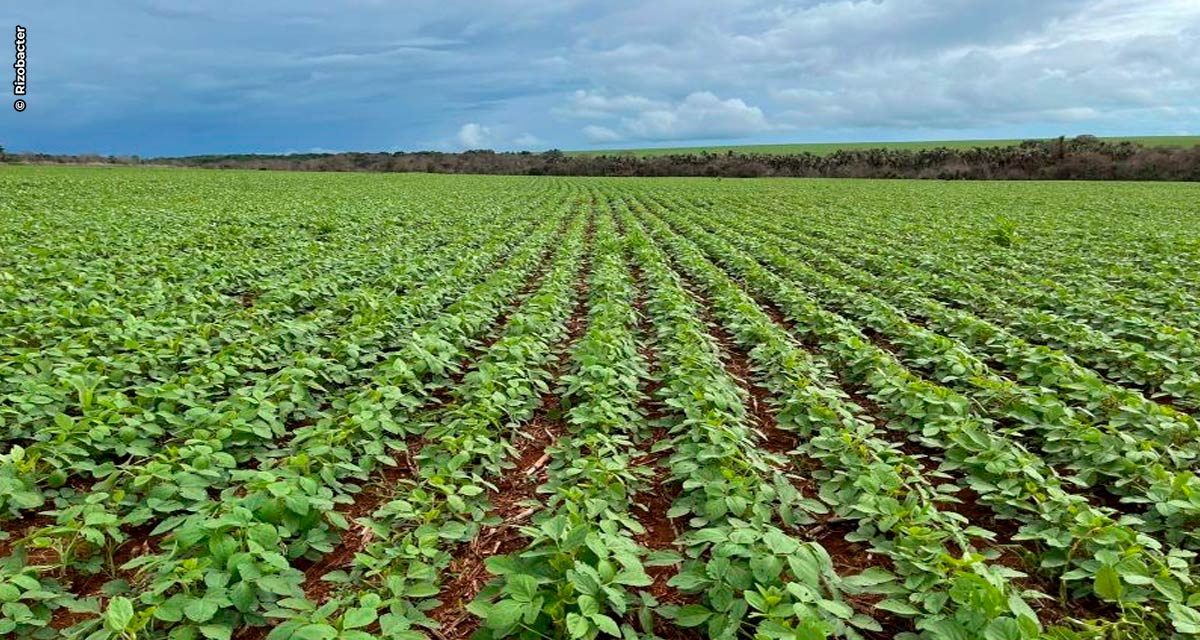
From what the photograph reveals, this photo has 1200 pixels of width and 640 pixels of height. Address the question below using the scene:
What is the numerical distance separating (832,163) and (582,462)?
8405 cm

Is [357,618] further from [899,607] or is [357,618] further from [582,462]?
[899,607]

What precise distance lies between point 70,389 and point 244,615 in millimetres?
3076

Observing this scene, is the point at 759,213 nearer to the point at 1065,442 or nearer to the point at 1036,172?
the point at 1065,442

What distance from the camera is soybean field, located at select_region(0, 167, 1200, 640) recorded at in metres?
2.72

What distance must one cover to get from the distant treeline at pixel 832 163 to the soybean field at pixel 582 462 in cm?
6902

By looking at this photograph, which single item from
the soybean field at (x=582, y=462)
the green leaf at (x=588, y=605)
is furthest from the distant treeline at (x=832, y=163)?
the green leaf at (x=588, y=605)

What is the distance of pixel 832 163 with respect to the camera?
7981cm

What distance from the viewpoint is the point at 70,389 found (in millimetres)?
4586

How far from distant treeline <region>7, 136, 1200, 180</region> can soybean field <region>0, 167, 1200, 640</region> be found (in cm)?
6902

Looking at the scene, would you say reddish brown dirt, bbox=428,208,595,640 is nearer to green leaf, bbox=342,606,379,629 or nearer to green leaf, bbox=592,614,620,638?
green leaf, bbox=342,606,379,629

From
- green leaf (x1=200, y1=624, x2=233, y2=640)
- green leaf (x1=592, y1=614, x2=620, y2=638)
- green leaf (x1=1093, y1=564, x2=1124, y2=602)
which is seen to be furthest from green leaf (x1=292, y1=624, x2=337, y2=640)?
green leaf (x1=1093, y1=564, x2=1124, y2=602)

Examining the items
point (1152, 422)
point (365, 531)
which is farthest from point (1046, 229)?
point (365, 531)

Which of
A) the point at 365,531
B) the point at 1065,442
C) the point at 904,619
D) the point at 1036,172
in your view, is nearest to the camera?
the point at 904,619

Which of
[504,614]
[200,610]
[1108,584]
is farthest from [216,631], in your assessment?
[1108,584]
